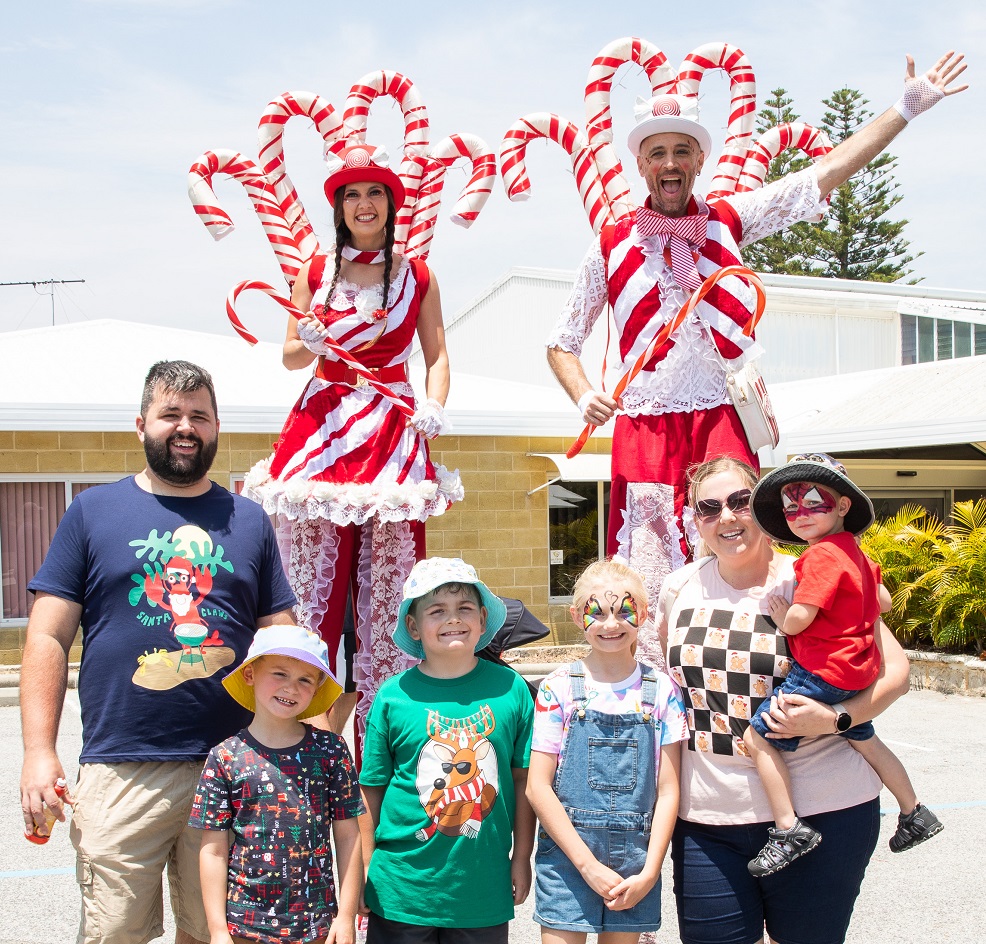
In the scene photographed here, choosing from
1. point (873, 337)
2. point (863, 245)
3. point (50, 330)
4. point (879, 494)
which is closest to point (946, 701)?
point (879, 494)

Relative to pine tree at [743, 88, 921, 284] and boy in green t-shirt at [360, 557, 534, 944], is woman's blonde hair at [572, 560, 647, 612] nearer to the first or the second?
boy in green t-shirt at [360, 557, 534, 944]

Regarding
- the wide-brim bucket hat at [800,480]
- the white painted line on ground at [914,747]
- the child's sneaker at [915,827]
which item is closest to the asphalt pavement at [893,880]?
the white painted line on ground at [914,747]

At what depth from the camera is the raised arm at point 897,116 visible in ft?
10.6

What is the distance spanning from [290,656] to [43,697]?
2.03ft

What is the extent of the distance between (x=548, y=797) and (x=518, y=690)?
29 cm

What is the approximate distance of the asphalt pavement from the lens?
3.73 meters

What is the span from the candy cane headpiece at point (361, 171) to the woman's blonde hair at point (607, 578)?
153 cm

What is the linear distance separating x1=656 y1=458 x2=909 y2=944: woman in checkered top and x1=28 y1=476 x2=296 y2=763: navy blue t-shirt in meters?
1.12

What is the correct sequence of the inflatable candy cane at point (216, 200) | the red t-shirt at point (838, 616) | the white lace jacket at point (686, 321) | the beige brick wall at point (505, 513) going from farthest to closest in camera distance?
1. the beige brick wall at point (505, 513)
2. the inflatable candy cane at point (216, 200)
3. the white lace jacket at point (686, 321)
4. the red t-shirt at point (838, 616)

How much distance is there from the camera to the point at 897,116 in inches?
129

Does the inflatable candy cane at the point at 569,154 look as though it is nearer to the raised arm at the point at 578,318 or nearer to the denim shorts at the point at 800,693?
the raised arm at the point at 578,318

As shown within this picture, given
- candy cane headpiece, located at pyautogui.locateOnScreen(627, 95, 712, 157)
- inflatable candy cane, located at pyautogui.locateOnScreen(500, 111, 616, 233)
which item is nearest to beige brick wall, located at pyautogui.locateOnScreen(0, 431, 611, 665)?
inflatable candy cane, located at pyautogui.locateOnScreen(500, 111, 616, 233)

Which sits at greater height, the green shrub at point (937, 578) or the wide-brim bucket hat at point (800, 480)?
the wide-brim bucket hat at point (800, 480)

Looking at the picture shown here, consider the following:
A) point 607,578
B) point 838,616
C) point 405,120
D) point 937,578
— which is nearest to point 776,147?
point 405,120
